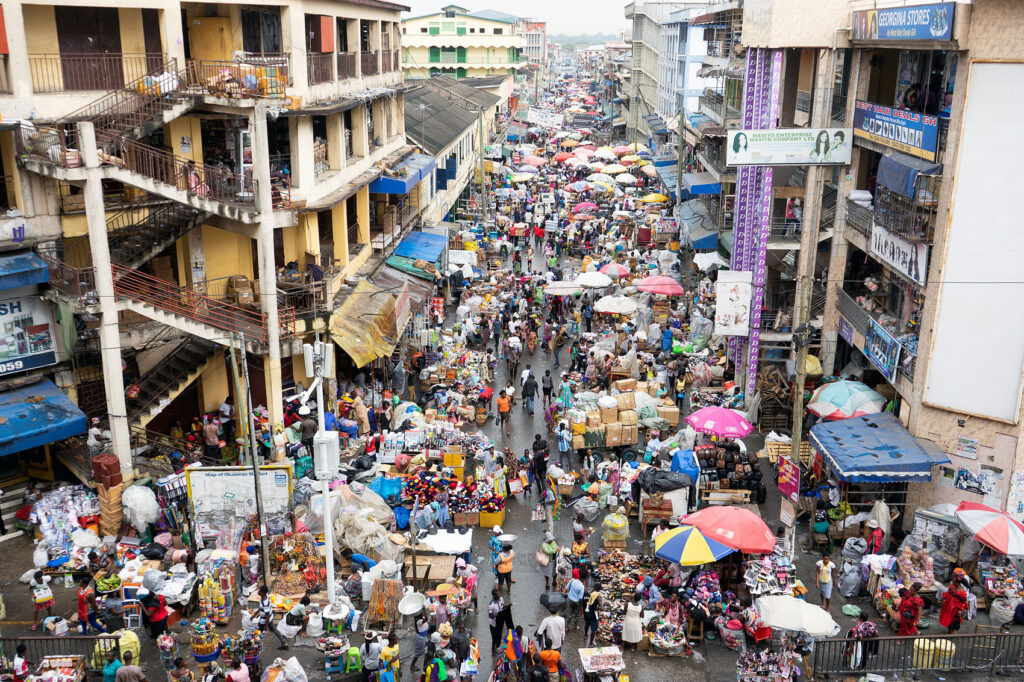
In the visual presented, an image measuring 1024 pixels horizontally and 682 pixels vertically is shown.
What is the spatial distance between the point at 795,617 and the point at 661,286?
1794 cm

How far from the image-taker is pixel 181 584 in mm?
16688

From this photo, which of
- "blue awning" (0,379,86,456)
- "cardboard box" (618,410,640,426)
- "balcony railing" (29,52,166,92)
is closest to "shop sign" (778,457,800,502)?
"cardboard box" (618,410,640,426)

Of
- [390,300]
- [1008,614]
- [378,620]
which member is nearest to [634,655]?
[378,620]

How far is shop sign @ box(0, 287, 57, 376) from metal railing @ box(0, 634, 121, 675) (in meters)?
7.03

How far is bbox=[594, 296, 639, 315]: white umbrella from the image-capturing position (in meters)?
30.7

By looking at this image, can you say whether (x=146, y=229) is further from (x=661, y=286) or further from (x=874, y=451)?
(x=874, y=451)

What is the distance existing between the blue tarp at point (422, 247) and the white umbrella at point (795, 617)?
1996cm

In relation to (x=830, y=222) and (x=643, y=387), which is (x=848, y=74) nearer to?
(x=830, y=222)

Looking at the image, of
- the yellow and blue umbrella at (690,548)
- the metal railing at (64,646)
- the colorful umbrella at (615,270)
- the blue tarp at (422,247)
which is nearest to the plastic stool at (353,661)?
the metal railing at (64,646)

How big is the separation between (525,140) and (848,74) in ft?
216

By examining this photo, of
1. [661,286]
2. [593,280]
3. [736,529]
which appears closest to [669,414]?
[661,286]

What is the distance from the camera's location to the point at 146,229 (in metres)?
21.7

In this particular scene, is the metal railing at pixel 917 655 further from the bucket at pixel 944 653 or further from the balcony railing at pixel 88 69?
the balcony railing at pixel 88 69

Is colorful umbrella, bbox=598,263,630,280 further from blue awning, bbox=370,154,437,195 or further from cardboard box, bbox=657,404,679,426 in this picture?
cardboard box, bbox=657,404,679,426
